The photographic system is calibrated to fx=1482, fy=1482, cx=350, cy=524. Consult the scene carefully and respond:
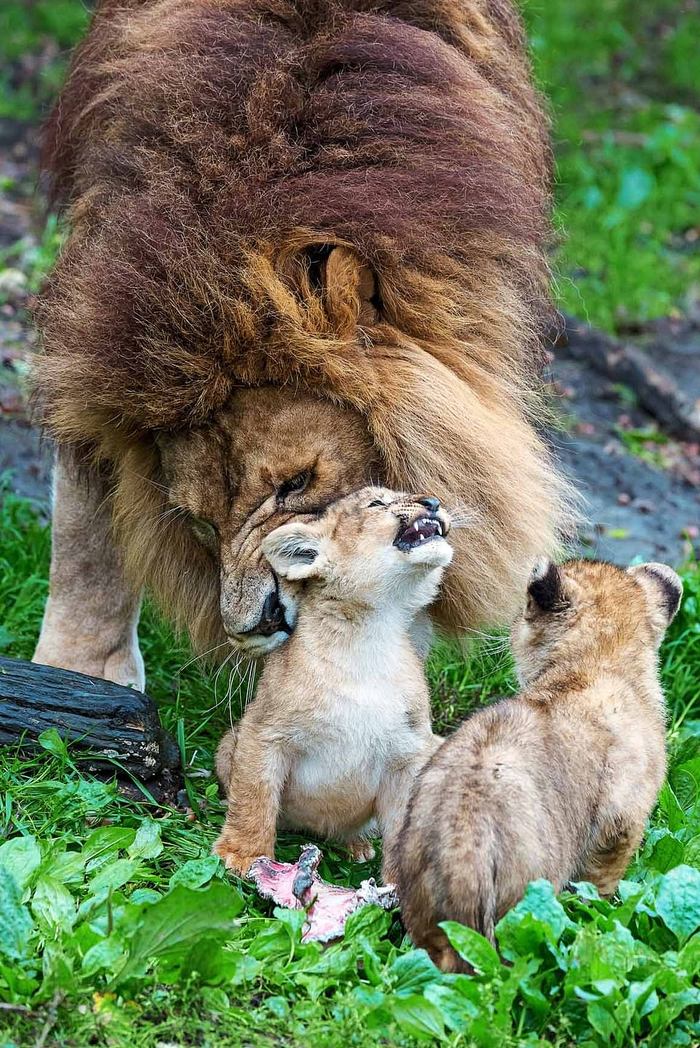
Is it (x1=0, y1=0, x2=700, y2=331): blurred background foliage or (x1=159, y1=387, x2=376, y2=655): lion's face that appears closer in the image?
(x1=159, y1=387, x2=376, y2=655): lion's face

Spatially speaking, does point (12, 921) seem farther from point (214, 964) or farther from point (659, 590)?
point (659, 590)

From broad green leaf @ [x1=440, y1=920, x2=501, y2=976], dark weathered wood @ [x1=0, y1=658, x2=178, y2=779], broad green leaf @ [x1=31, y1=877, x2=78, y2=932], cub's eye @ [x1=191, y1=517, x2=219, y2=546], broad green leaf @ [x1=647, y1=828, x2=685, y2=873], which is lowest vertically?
dark weathered wood @ [x1=0, y1=658, x2=178, y2=779]

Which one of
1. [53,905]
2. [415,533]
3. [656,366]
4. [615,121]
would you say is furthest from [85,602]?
[615,121]

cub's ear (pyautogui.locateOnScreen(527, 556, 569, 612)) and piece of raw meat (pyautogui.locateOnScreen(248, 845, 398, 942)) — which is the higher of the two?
cub's ear (pyautogui.locateOnScreen(527, 556, 569, 612))

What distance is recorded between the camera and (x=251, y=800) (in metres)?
3.51

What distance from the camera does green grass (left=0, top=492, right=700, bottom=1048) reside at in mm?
2854

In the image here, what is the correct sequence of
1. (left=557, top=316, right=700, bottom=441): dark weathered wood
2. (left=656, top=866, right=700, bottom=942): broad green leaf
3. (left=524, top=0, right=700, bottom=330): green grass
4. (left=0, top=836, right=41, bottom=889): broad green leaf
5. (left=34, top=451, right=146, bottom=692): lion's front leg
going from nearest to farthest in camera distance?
(left=656, top=866, right=700, bottom=942): broad green leaf, (left=0, top=836, right=41, bottom=889): broad green leaf, (left=34, top=451, right=146, bottom=692): lion's front leg, (left=557, top=316, right=700, bottom=441): dark weathered wood, (left=524, top=0, right=700, bottom=330): green grass

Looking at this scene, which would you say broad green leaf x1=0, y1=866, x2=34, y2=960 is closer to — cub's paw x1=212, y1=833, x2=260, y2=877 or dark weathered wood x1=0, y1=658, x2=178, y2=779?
cub's paw x1=212, y1=833, x2=260, y2=877

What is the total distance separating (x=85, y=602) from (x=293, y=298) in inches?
63.7

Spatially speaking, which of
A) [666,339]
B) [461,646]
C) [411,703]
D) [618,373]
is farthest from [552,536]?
[666,339]

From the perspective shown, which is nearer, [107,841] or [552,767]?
[552,767]

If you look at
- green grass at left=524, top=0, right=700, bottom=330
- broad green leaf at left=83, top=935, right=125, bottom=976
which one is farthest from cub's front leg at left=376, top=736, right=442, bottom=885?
green grass at left=524, top=0, right=700, bottom=330

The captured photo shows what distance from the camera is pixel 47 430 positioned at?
170 inches

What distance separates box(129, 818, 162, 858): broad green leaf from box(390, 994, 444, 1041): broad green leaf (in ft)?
2.99
